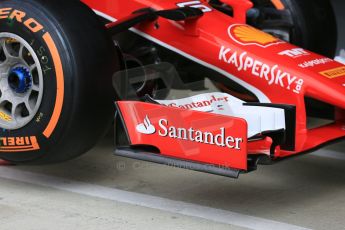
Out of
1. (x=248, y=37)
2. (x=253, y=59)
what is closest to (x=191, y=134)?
(x=253, y=59)

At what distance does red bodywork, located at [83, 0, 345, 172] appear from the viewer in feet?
12.5

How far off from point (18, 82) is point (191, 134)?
3.39 feet

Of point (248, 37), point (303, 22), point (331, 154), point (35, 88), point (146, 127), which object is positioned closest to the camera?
point (146, 127)

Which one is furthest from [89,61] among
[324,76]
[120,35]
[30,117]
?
[324,76]

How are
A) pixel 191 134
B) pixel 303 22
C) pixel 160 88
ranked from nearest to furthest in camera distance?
pixel 191 134, pixel 160 88, pixel 303 22

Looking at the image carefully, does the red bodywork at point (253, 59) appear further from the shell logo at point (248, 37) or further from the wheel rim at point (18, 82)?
the wheel rim at point (18, 82)

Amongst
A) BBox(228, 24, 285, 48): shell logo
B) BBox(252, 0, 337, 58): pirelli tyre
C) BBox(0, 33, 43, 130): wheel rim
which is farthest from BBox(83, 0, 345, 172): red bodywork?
BBox(252, 0, 337, 58): pirelli tyre

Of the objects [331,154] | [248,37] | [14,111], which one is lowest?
[331,154]

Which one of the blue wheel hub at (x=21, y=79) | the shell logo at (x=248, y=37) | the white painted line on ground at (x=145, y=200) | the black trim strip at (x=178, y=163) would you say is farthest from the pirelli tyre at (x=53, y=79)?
the shell logo at (x=248, y=37)

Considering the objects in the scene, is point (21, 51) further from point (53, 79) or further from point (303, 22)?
point (303, 22)

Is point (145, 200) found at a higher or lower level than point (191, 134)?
lower

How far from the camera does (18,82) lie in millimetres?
3996

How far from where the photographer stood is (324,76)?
3898 mm

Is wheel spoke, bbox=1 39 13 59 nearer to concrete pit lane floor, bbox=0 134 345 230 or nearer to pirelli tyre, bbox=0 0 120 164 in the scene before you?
pirelli tyre, bbox=0 0 120 164
